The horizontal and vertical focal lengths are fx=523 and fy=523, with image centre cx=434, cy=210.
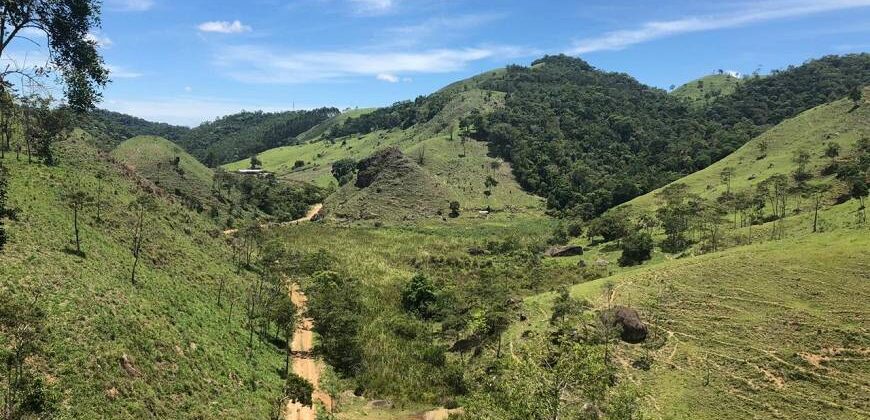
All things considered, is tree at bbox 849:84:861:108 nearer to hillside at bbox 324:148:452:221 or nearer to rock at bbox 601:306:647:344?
hillside at bbox 324:148:452:221

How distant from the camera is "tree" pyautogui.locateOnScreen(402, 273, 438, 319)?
205 feet

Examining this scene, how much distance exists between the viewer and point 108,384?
28688 millimetres

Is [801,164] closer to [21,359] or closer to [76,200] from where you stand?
[76,200]

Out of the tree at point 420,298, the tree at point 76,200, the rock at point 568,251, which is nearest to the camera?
the tree at point 76,200

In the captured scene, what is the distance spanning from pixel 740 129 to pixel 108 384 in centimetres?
21457

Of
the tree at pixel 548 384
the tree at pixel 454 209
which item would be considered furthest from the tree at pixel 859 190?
the tree at pixel 454 209

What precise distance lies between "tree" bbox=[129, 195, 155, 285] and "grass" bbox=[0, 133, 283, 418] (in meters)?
0.68

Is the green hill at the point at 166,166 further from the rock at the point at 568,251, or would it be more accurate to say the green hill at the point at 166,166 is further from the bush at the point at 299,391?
the bush at the point at 299,391

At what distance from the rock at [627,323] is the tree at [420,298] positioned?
2247 centimetres

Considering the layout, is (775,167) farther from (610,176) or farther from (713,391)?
(713,391)

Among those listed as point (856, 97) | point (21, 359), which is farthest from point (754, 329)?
point (856, 97)

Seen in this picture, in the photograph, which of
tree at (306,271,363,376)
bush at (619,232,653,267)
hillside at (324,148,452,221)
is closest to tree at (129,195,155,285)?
tree at (306,271,363,376)

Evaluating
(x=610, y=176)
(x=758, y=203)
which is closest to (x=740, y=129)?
(x=610, y=176)

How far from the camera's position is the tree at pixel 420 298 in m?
62.6
